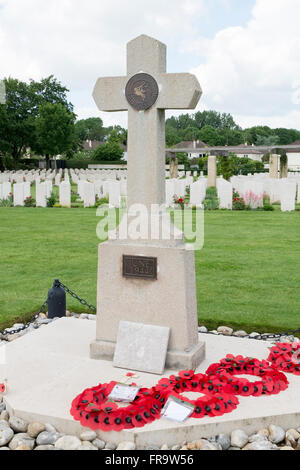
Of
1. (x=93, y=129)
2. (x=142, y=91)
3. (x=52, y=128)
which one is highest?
(x=93, y=129)

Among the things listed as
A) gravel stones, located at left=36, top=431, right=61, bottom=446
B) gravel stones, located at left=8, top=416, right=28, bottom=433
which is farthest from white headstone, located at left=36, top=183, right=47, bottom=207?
gravel stones, located at left=36, top=431, right=61, bottom=446

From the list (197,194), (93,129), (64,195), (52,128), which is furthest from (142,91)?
(93,129)

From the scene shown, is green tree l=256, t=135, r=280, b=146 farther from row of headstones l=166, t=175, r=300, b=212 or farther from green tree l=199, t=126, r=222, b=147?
row of headstones l=166, t=175, r=300, b=212

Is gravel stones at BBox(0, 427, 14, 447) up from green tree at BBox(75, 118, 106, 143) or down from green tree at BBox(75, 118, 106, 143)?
down

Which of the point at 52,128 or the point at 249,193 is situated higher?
the point at 52,128

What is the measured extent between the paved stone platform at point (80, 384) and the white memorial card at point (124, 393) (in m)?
0.27

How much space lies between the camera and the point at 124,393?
373 cm

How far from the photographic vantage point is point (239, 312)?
6.05 meters

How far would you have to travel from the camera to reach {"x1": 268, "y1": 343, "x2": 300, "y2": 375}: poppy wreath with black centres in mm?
4348

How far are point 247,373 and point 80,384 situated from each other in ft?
4.72

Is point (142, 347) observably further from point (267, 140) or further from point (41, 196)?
point (267, 140)

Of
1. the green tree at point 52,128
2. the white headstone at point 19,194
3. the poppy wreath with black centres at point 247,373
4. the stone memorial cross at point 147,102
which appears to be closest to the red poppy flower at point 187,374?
the poppy wreath with black centres at point 247,373

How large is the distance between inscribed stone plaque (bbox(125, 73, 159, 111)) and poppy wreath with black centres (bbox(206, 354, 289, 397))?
93.7 inches

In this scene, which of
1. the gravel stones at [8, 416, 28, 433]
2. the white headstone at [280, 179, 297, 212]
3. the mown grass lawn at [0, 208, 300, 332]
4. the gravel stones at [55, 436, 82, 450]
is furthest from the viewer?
the white headstone at [280, 179, 297, 212]
